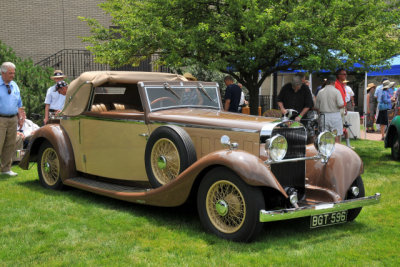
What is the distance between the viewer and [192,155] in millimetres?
5000

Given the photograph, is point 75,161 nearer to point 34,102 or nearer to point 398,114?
point 34,102

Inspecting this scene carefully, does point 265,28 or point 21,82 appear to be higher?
point 265,28

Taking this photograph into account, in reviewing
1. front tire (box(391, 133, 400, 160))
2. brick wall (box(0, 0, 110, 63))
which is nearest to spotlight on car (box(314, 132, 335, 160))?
front tire (box(391, 133, 400, 160))

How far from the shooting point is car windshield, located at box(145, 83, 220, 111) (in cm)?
584

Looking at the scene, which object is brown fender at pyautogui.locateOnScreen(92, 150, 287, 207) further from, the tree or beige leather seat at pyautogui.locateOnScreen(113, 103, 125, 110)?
the tree

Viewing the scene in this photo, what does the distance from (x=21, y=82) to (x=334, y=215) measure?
9.13 m

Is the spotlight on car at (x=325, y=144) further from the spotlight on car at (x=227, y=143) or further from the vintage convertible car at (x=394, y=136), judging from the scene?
the vintage convertible car at (x=394, y=136)

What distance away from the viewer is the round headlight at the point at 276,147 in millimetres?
4531

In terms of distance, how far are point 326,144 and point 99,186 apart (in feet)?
9.54

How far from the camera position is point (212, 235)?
463 cm

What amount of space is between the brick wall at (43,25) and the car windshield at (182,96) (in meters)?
12.0

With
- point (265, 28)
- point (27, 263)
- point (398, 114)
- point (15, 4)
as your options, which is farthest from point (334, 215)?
point (15, 4)

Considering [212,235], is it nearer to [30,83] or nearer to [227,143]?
[227,143]

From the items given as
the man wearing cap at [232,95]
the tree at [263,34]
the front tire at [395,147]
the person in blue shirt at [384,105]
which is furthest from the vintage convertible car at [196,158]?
the person in blue shirt at [384,105]
